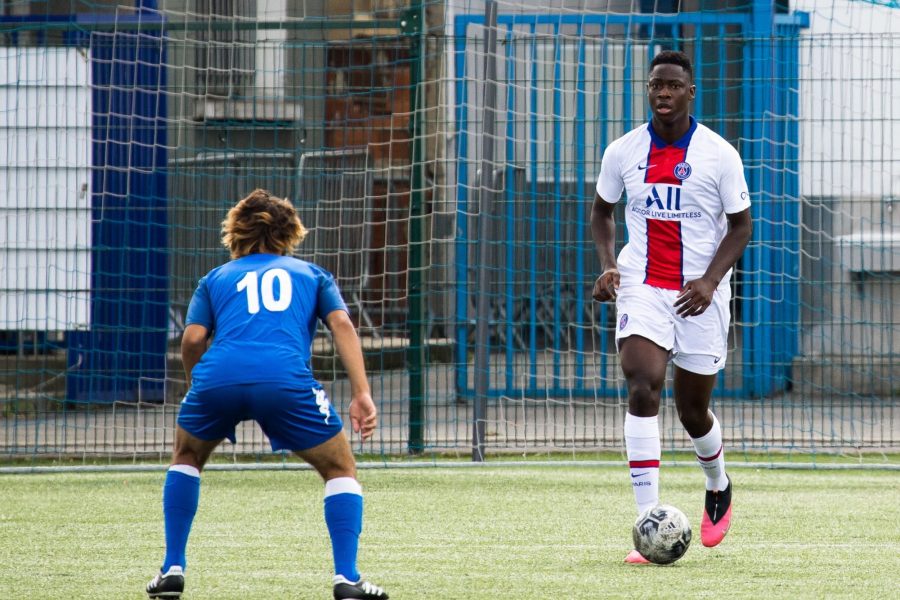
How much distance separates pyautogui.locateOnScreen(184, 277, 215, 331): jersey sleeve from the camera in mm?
4883

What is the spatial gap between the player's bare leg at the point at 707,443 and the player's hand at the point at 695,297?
39 centimetres

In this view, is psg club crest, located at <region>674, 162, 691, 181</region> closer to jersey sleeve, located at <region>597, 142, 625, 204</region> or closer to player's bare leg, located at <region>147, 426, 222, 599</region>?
jersey sleeve, located at <region>597, 142, 625, 204</region>

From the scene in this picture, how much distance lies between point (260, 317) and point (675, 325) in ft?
7.01

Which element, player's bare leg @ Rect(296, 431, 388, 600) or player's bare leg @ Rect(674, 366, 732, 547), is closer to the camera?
player's bare leg @ Rect(296, 431, 388, 600)

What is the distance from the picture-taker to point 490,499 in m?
7.97

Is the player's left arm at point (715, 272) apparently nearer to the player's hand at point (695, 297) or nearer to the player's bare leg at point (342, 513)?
the player's hand at point (695, 297)

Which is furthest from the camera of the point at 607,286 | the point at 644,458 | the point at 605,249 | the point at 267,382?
the point at 605,249

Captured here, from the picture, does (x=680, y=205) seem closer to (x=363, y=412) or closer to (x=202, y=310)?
(x=363, y=412)

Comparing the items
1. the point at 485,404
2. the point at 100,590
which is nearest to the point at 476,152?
the point at 485,404

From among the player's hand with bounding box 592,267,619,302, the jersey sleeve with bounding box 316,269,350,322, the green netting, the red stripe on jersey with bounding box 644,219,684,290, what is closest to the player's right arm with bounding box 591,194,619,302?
the player's hand with bounding box 592,267,619,302

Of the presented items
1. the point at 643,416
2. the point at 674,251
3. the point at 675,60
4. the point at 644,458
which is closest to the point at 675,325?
the point at 674,251

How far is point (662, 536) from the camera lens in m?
5.59

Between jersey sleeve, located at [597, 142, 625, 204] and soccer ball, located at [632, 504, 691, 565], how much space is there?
1.54 meters

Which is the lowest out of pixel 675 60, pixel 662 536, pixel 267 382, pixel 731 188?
pixel 662 536
